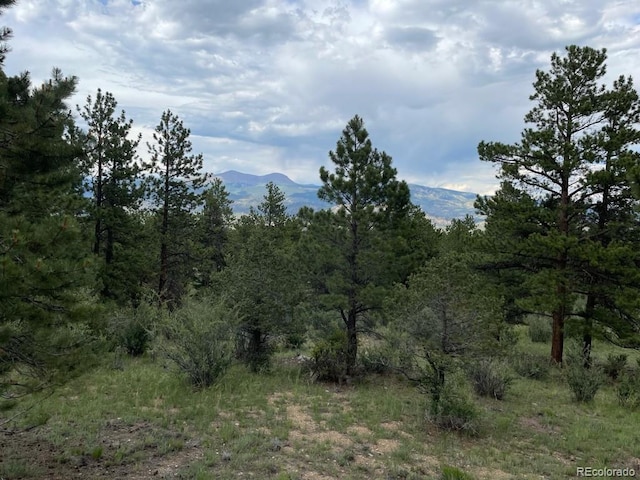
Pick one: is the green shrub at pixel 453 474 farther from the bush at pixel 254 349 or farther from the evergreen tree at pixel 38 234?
the bush at pixel 254 349

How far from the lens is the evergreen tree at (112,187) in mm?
18531

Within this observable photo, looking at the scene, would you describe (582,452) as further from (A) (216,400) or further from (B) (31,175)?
(B) (31,175)

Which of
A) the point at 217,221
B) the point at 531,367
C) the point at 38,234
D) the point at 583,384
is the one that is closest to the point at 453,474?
the point at 38,234

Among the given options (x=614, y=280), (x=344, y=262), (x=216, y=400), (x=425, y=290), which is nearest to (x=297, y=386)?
(x=216, y=400)

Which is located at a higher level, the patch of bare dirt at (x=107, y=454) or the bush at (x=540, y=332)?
the patch of bare dirt at (x=107, y=454)

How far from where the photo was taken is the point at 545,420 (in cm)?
970

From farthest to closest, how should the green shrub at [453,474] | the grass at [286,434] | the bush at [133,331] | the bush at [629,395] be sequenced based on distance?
the bush at [133,331] → the bush at [629,395] → the grass at [286,434] → the green shrub at [453,474]

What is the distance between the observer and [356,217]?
41.2 feet

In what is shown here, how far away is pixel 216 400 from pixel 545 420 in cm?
761

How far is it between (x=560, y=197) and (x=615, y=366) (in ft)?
20.7

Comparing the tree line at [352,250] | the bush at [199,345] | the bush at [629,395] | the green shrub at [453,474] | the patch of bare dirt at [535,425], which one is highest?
the tree line at [352,250]

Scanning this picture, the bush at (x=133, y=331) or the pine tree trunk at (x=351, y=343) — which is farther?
the bush at (x=133, y=331)

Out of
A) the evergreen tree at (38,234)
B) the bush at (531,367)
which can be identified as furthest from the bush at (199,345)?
the bush at (531,367)

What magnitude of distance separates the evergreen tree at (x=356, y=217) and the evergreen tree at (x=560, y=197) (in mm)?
5260
